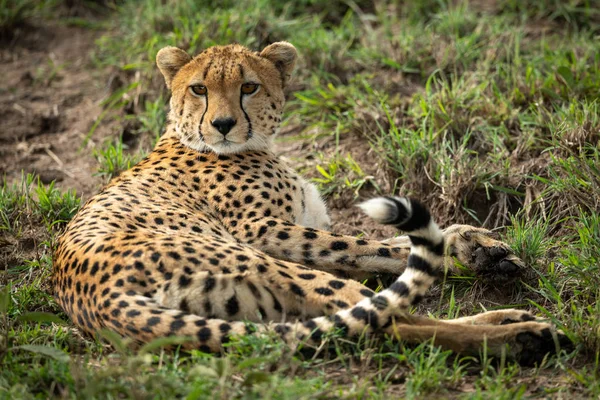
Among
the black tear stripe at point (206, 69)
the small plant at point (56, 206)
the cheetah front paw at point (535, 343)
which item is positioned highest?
the black tear stripe at point (206, 69)

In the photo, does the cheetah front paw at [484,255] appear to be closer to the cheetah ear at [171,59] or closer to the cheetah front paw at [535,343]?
the cheetah front paw at [535,343]

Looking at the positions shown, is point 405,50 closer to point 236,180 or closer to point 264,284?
point 236,180

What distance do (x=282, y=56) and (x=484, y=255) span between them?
64.1 inches

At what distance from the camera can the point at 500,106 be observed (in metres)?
5.06

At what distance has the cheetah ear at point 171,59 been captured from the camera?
14.9 feet

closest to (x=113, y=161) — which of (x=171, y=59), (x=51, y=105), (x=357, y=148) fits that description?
(x=171, y=59)

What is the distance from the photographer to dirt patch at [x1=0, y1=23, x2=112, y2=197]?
5594 millimetres

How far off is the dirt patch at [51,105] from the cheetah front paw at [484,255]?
93.0 inches

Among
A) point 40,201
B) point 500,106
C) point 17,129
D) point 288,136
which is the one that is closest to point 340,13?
point 288,136

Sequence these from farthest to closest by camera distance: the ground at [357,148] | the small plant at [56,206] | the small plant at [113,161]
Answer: the small plant at [113,161] < the small plant at [56,206] < the ground at [357,148]

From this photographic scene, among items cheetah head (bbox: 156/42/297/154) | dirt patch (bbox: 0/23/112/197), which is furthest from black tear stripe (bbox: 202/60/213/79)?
dirt patch (bbox: 0/23/112/197)

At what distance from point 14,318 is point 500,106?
3067 millimetres

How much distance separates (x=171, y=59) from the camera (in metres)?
4.57

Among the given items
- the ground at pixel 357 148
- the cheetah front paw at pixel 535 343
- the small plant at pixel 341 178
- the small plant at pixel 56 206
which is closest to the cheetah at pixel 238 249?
the cheetah front paw at pixel 535 343
